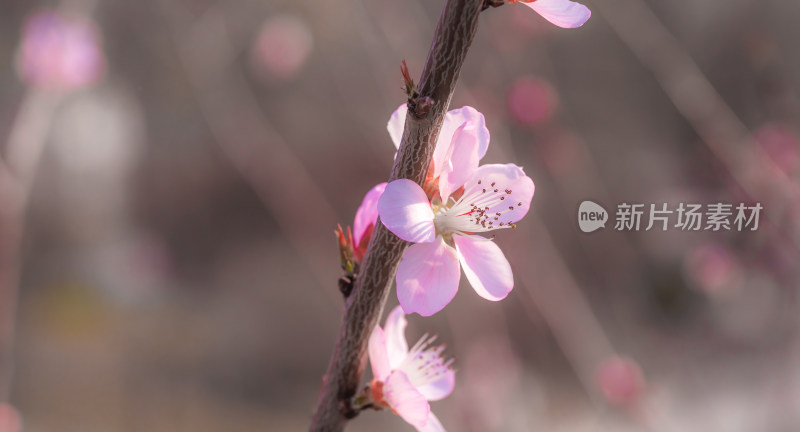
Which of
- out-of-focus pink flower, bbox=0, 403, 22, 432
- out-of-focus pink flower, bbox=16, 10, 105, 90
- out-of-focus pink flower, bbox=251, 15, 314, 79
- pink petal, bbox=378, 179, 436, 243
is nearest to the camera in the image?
pink petal, bbox=378, 179, 436, 243

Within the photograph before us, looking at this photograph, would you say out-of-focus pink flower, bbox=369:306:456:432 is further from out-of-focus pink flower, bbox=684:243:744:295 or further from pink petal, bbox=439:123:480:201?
out-of-focus pink flower, bbox=684:243:744:295

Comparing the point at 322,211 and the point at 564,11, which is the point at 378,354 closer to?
the point at 564,11

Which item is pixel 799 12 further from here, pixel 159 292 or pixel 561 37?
pixel 159 292

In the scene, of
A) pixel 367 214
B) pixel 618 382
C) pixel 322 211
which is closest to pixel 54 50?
pixel 322 211

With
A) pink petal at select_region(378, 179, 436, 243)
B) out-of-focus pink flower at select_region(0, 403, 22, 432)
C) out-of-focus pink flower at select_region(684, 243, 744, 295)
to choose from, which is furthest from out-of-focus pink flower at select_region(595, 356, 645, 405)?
out-of-focus pink flower at select_region(0, 403, 22, 432)

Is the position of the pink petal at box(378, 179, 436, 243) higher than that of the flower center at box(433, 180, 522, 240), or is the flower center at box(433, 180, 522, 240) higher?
the flower center at box(433, 180, 522, 240)

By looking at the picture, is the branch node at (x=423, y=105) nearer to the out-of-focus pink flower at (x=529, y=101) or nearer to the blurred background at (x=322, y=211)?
the blurred background at (x=322, y=211)

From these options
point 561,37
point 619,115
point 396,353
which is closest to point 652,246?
point 619,115
